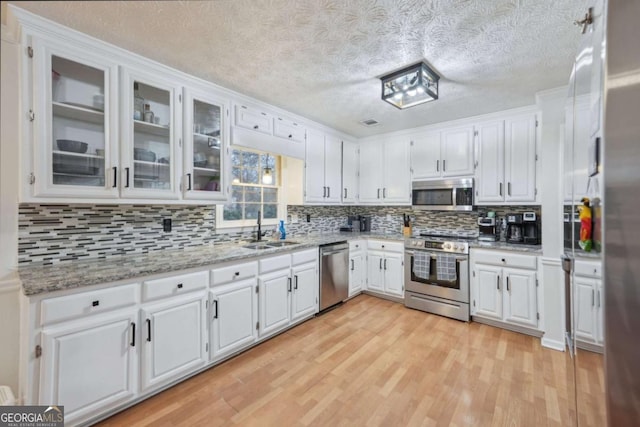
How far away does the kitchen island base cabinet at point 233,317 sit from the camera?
7.17ft

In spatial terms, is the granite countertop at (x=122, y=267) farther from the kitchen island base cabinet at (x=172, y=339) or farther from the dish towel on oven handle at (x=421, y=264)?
the dish towel on oven handle at (x=421, y=264)

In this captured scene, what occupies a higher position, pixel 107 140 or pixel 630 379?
pixel 107 140

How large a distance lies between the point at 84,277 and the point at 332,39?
2.07 meters

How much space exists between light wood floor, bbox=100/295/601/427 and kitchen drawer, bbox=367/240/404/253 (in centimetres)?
105

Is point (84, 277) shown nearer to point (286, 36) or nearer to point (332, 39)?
point (286, 36)

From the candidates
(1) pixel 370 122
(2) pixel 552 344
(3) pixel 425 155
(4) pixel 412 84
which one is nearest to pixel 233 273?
(4) pixel 412 84

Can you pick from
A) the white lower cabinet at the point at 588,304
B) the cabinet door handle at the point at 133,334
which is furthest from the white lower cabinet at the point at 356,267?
the white lower cabinet at the point at 588,304

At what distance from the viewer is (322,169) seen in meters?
3.73

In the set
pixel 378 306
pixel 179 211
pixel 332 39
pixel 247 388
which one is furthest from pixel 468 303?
pixel 179 211

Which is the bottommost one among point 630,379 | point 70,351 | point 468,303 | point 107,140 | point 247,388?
point 247,388

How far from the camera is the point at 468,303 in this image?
3092 mm

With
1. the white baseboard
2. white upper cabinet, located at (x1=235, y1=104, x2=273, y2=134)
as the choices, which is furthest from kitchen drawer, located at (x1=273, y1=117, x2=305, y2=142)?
the white baseboard

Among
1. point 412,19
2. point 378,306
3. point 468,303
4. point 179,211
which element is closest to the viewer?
point 412,19

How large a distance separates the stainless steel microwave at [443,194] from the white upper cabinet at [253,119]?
202 cm
